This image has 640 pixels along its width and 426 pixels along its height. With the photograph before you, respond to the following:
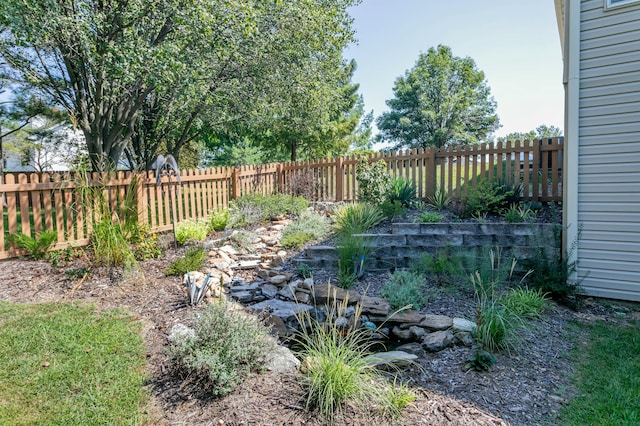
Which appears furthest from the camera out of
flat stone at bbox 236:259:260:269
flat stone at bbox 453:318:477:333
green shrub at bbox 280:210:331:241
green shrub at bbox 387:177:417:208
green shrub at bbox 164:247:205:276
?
green shrub at bbox 387:177:417:208

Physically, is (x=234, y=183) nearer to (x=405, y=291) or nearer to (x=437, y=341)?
(x=405, y=291)

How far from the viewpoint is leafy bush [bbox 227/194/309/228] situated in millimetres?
6332

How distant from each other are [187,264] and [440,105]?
25511 millimetres

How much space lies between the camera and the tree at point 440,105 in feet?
84.4

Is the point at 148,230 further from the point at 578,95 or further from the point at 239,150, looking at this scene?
the point at 239,150

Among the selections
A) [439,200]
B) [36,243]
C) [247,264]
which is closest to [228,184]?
[247,264]

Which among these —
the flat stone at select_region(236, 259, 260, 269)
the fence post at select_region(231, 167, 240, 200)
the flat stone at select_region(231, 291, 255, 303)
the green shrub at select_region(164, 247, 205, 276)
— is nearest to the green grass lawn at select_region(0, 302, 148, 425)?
the green shrub at select_region(164, 247, 205, 276)

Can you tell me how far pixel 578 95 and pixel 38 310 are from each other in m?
6.27

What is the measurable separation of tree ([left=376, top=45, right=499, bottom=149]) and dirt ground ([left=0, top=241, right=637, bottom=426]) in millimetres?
23837

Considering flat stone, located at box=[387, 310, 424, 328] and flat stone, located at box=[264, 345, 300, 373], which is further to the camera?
flat stone, located at box=[387, 310, 424, 328]

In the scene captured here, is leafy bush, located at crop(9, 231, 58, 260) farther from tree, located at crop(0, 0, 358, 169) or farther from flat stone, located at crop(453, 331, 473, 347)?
flat stone, located at crop(453, 331, 473, 347)

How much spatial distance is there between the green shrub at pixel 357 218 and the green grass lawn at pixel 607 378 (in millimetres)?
2879

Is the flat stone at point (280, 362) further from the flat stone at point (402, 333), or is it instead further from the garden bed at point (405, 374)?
the flat stone at point (402, 333)

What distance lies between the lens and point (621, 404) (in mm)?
2223
